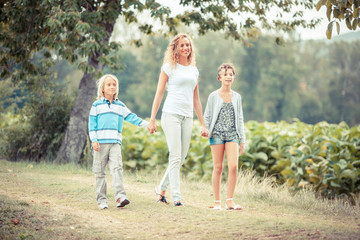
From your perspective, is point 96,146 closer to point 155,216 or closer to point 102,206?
point 102,206

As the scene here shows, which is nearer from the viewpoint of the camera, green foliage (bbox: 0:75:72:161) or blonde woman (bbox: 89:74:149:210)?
blonde woman (bbox: 89:74:149:210)

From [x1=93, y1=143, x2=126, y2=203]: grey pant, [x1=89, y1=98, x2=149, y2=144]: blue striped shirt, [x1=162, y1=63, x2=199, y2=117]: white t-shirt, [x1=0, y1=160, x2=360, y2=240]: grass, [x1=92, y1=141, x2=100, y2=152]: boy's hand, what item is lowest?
[x1=0, y1=160, x2=360, y2=240]: grass

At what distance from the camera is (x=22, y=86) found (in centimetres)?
1326

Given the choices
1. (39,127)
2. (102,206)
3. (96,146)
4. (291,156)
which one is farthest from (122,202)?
(39,127)

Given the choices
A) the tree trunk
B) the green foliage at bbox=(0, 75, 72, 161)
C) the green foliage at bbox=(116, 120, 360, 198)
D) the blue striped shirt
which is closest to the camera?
the blue striped shirt

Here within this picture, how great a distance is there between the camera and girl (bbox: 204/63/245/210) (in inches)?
229

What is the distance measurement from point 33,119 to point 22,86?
4.99ft

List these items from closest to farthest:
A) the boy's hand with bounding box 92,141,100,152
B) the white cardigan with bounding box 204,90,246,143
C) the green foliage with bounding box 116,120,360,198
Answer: the boy's hand with bounding box 92,141,100,152
the white cardigan with bounding box 204,90,246,143
the green foliage with bounding box 116,120,360,198

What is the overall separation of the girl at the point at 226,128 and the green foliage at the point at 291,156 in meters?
3.83

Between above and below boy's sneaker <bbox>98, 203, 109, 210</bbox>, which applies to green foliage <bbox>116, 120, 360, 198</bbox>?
above

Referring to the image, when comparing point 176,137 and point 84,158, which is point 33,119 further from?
point 176,137

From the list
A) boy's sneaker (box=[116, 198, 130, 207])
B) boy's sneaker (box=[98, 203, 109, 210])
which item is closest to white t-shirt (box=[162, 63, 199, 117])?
boy's sneaker (box=[116, 198, 130, 207])

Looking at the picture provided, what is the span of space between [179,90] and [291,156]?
534 centimetres

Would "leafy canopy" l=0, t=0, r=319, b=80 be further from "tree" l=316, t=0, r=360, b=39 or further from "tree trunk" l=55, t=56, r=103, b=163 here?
"tree" l=316, t=0, r=360, b=39
